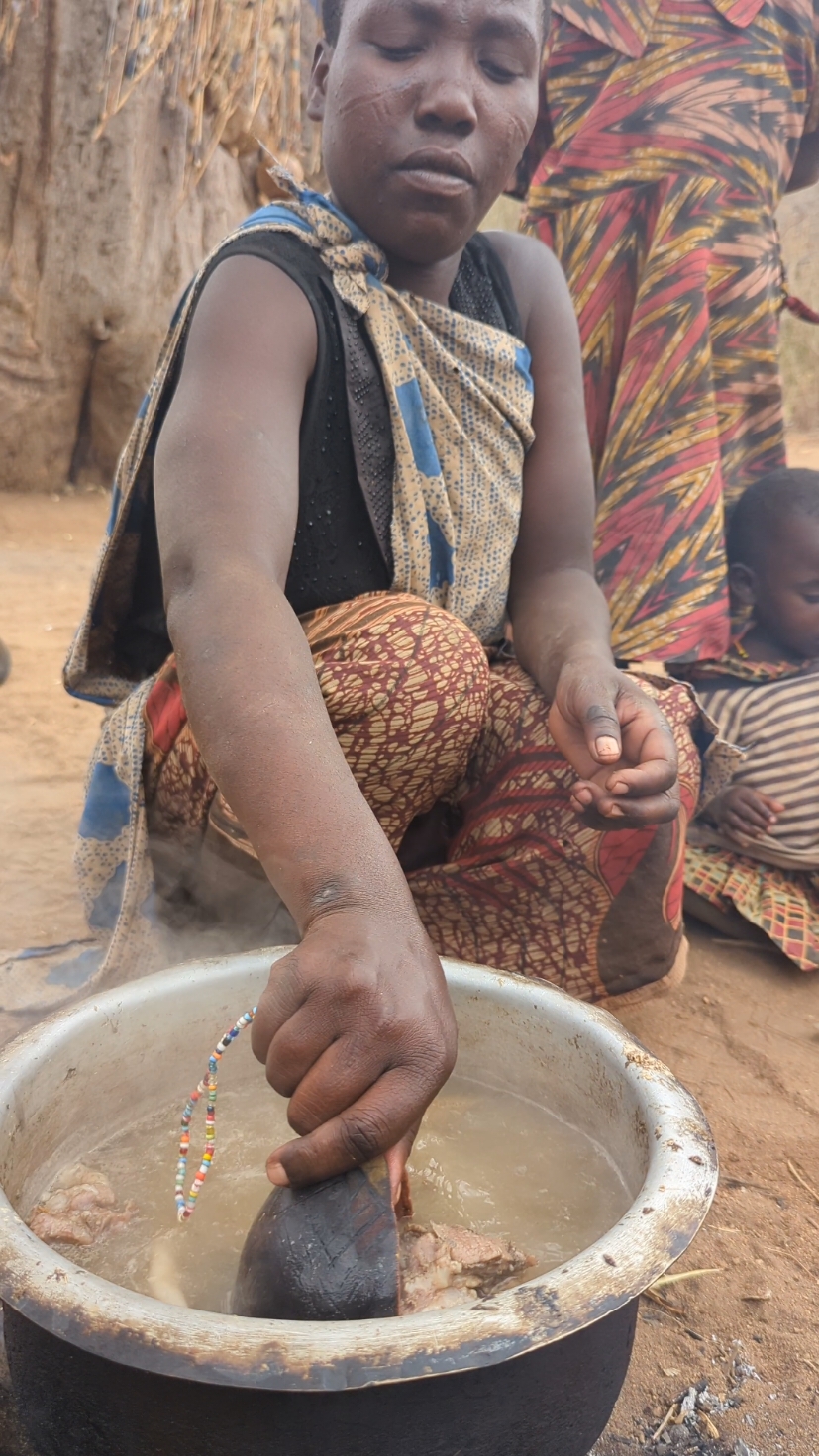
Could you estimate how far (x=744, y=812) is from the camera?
8.26 feet

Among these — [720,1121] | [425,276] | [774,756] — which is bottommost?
[720,1121]

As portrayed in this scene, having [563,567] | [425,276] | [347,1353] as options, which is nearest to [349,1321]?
[347,1353]

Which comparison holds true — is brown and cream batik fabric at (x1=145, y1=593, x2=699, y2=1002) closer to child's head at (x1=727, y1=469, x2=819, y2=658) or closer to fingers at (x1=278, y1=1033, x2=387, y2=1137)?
fingers at (x1=278, y1=1033, x2=387, y2=1137)

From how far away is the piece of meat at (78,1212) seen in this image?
1163 millimetres

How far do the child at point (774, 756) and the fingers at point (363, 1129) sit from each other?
5.31 ft

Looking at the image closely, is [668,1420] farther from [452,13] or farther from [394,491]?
[452,13]

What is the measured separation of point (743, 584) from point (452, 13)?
1.55 m

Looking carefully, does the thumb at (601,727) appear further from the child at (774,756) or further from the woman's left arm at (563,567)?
the child at (774,756)

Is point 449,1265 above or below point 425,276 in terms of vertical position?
below

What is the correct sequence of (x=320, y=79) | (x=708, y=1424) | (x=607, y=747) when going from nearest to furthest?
(x=708, y=1424) < (x=607, y=747) < (x=320, y=79)

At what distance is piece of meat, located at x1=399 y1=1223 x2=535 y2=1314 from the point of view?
42.8 inches

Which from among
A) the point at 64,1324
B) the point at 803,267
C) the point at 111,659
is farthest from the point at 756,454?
the point at 803,267

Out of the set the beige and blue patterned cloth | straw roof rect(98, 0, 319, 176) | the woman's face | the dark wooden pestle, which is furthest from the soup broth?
straw roof rect(98, 0, 319, 176)

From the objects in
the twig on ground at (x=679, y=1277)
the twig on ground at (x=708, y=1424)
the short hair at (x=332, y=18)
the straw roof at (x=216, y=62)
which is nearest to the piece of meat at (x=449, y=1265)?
the twig on ground at (x=708, y=1424)
